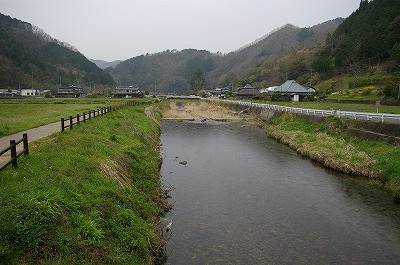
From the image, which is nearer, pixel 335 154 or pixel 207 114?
pixel 335 154

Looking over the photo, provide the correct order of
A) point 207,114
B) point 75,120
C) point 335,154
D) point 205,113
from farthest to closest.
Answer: point 205,113
point 207,114
point 75,120
point 335,154

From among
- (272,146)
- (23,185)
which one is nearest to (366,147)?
(272,146)

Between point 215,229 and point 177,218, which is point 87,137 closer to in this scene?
point 177,218

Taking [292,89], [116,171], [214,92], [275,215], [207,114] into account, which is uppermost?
[214,92]

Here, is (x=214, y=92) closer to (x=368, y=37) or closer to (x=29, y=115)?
(x=368, y=37)

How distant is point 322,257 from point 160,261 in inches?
200

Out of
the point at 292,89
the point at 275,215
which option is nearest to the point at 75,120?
the point at 275,215

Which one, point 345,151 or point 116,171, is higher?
point 116,171

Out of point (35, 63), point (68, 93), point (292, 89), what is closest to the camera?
point (292, 89)

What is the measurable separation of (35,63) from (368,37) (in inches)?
4953

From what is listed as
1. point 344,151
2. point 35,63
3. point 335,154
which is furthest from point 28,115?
point 35,63

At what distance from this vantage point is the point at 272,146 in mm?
27078

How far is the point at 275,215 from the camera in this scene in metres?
12.4

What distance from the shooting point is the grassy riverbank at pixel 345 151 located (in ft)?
52.6
